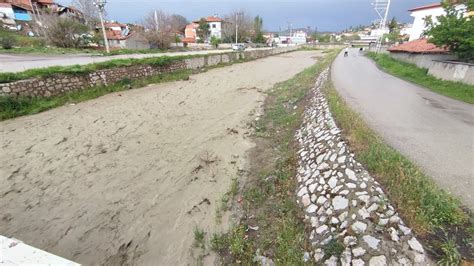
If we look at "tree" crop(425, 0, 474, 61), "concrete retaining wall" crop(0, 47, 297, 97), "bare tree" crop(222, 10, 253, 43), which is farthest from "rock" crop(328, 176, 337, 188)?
"bare tree" crop(222, 10, 253, 43)

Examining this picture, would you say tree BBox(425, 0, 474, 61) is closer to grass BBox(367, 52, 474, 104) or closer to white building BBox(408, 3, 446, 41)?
grass BBox(367, 52, 474, 104)

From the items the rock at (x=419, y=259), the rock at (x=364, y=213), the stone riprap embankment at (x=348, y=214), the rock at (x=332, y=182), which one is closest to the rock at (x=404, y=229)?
the stone riprap embankment at (x=348, y=214)

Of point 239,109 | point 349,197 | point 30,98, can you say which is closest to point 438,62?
point 239,109

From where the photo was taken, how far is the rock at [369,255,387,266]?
2863 millimetres

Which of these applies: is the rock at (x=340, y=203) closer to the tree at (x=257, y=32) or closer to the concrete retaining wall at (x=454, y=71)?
the concrete retaining wall at (x=454, y=71)

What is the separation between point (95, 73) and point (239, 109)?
8.63 m

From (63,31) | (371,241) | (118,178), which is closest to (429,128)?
(371,241)

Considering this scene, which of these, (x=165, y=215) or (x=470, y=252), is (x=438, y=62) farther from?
(x=165, y=215)

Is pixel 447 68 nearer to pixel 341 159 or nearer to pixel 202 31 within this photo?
pixel 341 159

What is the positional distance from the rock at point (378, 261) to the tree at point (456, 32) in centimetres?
1514

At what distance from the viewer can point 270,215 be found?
456 centimetres

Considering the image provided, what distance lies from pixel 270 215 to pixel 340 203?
135cm

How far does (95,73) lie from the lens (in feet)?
43.3

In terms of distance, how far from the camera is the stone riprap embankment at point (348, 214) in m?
2.97
